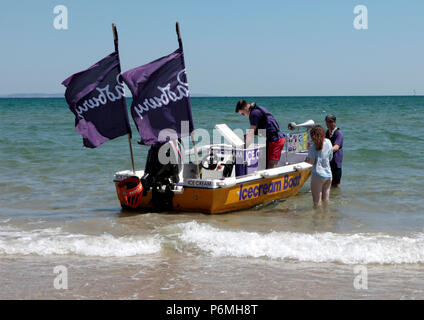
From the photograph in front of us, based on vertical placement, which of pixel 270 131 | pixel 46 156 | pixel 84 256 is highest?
pixel 270 131

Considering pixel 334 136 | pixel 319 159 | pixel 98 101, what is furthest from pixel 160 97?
pixel 334 136

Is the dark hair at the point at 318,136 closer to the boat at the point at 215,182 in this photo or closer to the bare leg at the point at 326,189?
the bare leg at the point at 326,189

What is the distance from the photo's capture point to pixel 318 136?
302 inches

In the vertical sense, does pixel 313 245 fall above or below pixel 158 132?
below

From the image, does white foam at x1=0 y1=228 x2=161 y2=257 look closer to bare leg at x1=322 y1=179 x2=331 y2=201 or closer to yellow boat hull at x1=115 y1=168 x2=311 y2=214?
yellow boat hull at x1=115 y1=168 x2=311 y2=214

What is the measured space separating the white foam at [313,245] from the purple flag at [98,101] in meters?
1.94

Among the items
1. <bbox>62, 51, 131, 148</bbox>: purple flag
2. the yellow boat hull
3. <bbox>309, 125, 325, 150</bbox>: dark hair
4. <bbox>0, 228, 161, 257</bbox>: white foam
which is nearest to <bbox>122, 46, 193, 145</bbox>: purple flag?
<bbox>62, 51, 131, 148</bbox>: purple flag

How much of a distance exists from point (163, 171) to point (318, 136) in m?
2.39

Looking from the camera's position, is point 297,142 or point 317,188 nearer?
point 317,188

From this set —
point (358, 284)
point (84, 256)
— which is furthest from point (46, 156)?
point (358, 284)

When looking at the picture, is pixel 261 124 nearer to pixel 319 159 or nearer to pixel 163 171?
pixel 319 159

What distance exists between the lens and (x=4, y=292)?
5203 millimetres
